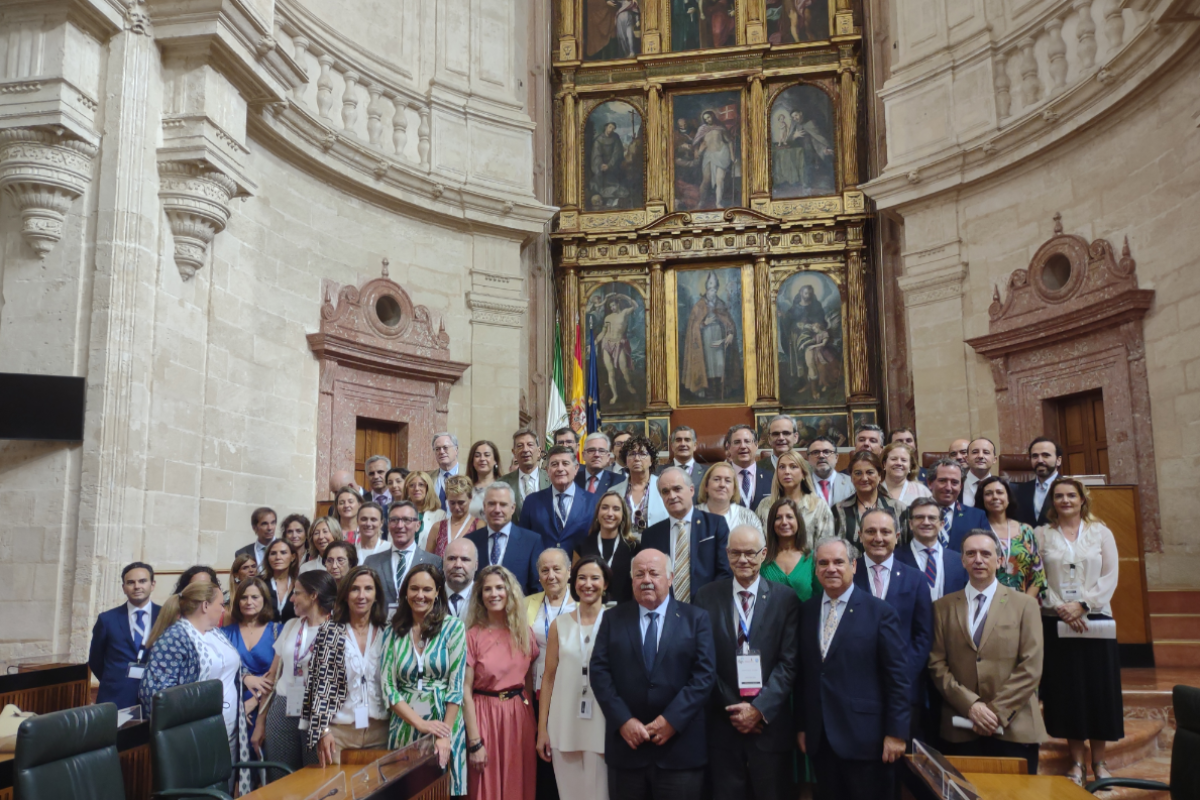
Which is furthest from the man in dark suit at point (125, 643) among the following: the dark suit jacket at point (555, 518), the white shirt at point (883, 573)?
the white shirt at point (883, 573)

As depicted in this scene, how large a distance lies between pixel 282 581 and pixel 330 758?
181 cm

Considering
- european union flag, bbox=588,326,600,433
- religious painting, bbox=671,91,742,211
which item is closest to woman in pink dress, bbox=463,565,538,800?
european union flag, bbox=588,326,600,433

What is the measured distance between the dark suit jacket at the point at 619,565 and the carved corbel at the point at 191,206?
4.35m

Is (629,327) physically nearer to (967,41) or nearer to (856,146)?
(856,146)

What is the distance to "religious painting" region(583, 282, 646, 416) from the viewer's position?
14672 millimetres

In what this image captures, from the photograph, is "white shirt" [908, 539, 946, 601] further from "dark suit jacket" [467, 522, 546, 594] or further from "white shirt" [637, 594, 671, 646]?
"dark suit jacket" [467, 522, 546, 594]

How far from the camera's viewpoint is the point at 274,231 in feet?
34.4

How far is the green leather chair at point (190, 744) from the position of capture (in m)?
4.36

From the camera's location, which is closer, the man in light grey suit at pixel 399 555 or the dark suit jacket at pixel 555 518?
the man in light grey suit at pixel 399 555

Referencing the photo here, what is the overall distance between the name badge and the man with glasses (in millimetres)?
1951

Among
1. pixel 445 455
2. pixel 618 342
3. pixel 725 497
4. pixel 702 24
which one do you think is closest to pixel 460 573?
pixel 725 497

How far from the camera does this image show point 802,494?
19.0ft

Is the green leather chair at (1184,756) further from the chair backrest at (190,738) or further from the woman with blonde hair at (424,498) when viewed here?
the woman with blonde hair at (424,498)

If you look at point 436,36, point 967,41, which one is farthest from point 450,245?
point 967,41
